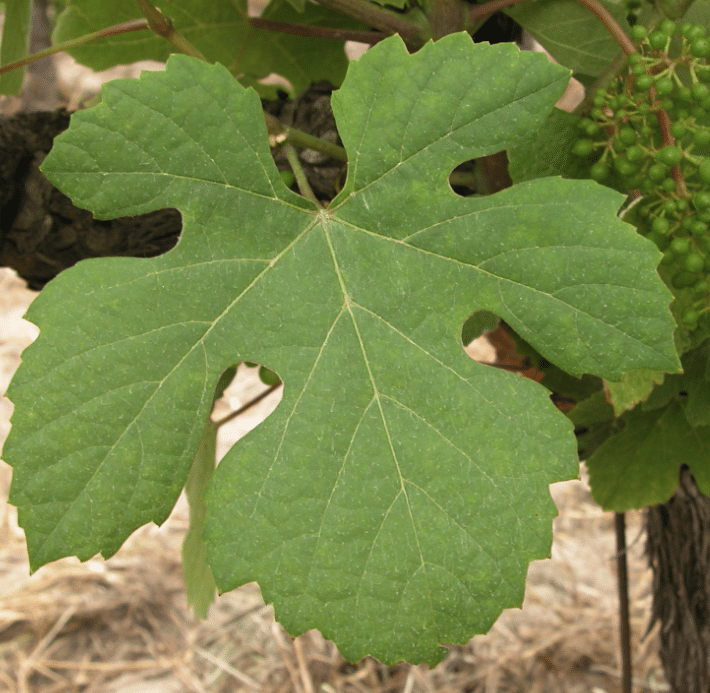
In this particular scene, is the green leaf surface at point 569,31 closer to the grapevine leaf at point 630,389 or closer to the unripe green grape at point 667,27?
the unripe green grape at point 667,27

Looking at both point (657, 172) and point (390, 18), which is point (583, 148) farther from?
point (390, 18)

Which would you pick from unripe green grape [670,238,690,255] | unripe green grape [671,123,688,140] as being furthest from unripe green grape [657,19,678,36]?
unripe green grape [670,238,690,255]

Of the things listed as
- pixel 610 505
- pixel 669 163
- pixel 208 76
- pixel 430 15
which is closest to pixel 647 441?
pixel 610 505

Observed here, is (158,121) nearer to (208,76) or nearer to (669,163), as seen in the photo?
(208,76)

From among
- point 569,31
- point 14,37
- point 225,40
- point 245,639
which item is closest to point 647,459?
point 569,31

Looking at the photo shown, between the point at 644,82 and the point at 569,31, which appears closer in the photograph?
the point at 644,82

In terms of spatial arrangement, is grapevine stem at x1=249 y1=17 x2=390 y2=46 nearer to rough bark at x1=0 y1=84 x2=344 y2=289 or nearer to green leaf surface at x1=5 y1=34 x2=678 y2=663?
rough bark at x1=0 y1=84 x2=344 y2=289

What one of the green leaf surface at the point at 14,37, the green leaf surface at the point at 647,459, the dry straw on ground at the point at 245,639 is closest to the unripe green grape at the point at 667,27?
the green leaf surface at the point at 647,459

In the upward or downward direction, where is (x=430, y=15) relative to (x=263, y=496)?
upward
